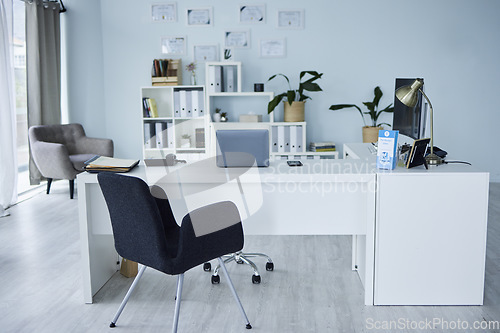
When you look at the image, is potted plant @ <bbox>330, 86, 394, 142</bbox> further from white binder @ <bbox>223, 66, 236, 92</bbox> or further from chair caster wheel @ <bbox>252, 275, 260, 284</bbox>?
chair caster wheel @ <bbox>252, 275, 260, 284</bbox>

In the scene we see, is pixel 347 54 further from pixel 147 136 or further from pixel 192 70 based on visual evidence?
pixel 147 136

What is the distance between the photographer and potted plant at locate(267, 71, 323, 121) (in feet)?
18.2

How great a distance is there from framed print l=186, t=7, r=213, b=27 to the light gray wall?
0.06 metres

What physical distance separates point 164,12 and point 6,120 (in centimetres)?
227

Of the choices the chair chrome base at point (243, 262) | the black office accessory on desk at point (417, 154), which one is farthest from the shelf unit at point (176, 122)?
the black office accessory on desk at point (417, 154)

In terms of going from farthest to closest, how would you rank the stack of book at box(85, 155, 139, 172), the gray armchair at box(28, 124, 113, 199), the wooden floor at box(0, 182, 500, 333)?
the gray armchair at box(28, 124, 113, 199) < the stack of book at box(85, 155, 139, 172) < the wooden floor at box(0, 182, 500, 333)

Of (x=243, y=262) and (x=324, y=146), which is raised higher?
(x=324, y=146)

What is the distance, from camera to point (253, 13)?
5.97m

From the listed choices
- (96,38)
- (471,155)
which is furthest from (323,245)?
(96,38)

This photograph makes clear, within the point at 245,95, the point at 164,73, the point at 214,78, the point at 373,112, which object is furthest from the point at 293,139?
the point at 164,73

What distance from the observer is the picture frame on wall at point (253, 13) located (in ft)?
19.5

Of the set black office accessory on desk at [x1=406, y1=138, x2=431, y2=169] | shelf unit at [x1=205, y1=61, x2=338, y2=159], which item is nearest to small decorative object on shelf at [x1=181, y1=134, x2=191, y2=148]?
shelf unit at [x1=205, y1=61, x2=338, y2=159]

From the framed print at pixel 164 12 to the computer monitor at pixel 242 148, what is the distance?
12.4ft

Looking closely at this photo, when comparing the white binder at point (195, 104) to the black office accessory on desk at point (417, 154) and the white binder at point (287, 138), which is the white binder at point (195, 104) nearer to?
the white binder at point (287, 138)
